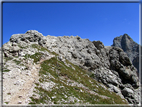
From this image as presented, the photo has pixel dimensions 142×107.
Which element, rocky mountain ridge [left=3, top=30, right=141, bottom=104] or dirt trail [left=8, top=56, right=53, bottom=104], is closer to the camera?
dirt trail [left=8, top=56, right=53, bottom=104]

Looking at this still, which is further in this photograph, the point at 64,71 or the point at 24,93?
the point at 64,71

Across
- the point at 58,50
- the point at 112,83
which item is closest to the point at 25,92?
the point at 58,50

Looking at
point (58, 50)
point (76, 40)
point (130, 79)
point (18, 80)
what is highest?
point (76, 40)

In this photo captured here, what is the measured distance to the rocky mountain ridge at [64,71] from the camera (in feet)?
48.2

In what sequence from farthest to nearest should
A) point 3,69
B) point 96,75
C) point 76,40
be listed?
1. point 76,40
2. point 96,75
3. point 3,69

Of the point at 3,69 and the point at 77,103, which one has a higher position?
the point at 3,69

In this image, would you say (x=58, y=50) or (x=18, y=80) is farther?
(x=58, y=50)

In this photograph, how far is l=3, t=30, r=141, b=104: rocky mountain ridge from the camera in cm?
1470

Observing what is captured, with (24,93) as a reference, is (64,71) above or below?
above

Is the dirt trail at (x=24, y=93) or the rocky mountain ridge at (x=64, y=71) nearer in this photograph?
the dirt trail at (x=24, y=93)

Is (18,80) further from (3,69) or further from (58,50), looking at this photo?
(58,50)

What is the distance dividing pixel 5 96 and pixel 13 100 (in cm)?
111

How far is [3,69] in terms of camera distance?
1639 centimetres

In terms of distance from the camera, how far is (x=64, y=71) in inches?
1009
